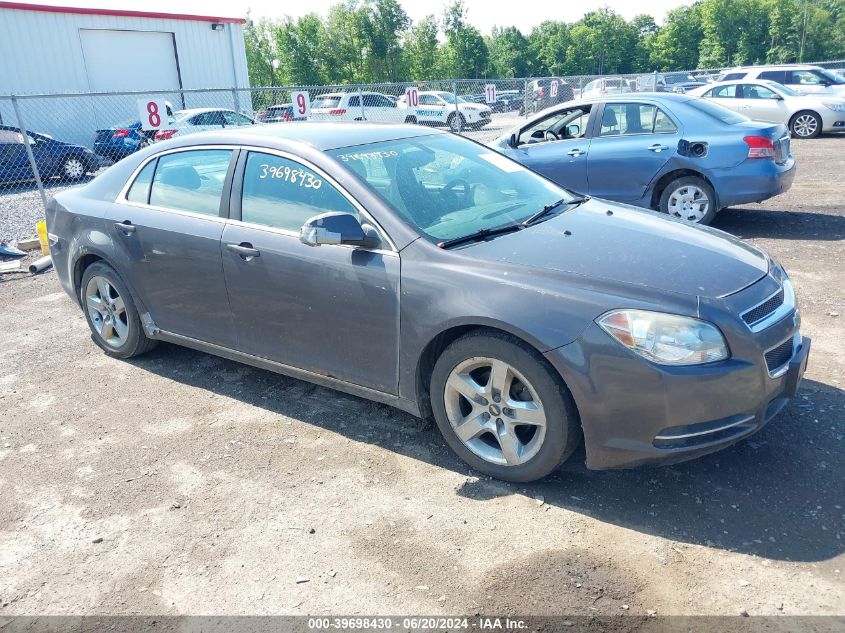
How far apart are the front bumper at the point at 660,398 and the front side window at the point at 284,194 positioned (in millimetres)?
1494

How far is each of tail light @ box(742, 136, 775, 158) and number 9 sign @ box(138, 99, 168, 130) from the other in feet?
27.0

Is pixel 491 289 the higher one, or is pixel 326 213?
pixel 326 213

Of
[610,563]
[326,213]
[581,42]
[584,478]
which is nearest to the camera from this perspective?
[610,563]

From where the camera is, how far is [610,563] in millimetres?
2867

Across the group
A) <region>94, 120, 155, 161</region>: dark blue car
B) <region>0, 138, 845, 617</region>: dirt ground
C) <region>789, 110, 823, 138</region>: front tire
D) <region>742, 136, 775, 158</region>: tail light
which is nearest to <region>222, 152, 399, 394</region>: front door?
<region>0, 138, 845, 617</region>: dirt ground

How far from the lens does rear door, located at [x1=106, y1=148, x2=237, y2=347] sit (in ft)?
14.1

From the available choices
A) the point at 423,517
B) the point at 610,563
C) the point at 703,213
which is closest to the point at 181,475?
the point at 423,517

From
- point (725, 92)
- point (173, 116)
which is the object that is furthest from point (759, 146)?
point (725, 92)

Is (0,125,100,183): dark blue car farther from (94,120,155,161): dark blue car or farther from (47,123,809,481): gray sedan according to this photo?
(47,123,809,481): gray sedan

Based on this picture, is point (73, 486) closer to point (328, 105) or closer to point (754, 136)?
point (754, 136)

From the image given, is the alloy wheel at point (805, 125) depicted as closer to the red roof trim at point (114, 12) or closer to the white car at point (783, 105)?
the white car at point (783, 105)

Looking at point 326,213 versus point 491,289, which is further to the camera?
point 326,213

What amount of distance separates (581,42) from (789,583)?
95919 mm

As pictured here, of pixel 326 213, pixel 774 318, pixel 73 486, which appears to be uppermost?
pixel 326 213
